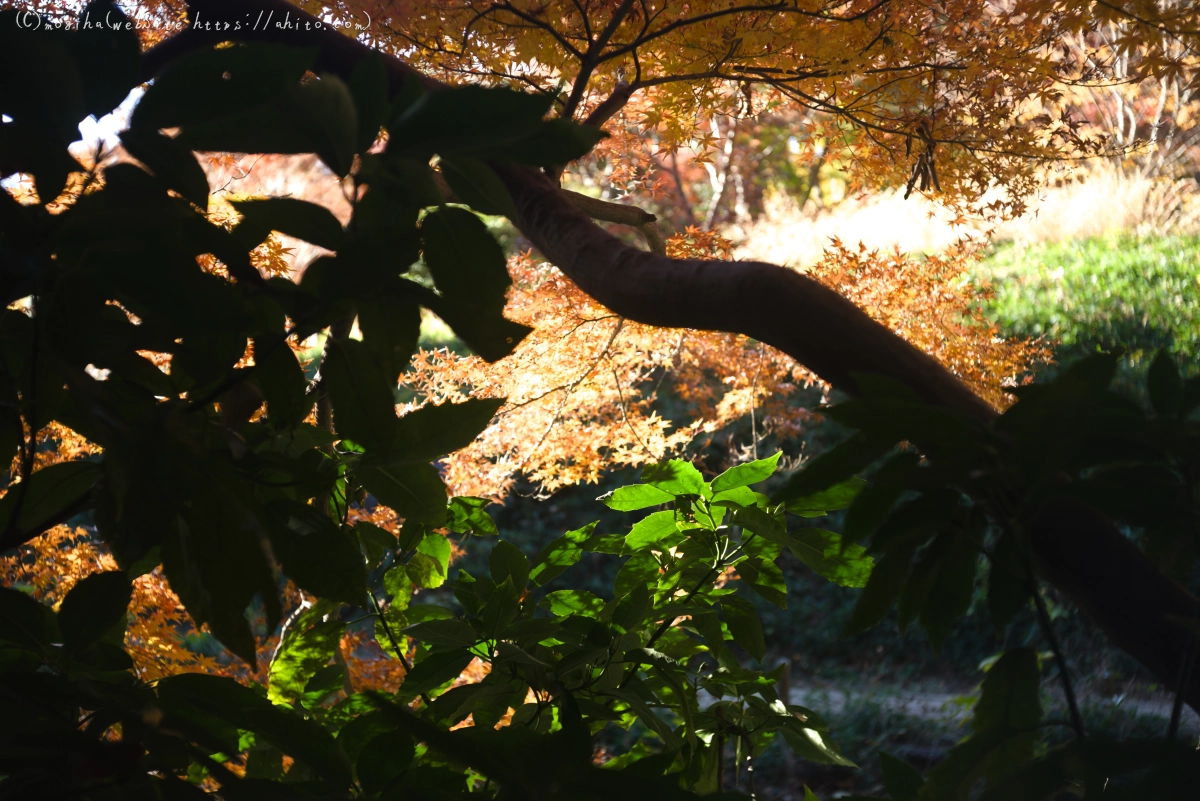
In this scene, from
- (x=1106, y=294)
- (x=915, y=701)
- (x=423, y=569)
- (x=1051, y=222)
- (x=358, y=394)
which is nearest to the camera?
(x=358, y=394)

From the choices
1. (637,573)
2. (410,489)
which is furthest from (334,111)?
(637,573)

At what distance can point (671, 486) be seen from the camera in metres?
0.75

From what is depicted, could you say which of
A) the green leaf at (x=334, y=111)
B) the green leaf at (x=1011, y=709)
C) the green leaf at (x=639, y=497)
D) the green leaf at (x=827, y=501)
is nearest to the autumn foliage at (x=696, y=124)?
the green leaf at (x=639, y=497)

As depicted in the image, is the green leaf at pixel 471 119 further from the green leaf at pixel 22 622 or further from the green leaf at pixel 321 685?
the green leaf at pixel 321 685

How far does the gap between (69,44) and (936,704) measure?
4.90 metres

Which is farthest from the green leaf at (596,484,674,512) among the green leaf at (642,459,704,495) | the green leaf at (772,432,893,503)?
the green leaf at (772,432,893,503)

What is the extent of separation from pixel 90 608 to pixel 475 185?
A: 0.37m

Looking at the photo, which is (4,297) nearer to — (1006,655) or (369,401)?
(369,401)

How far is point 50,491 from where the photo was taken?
20.7 inches

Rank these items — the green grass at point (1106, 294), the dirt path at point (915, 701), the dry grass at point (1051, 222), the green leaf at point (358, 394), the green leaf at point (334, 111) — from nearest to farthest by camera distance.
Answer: the green leaf at point (334, 111) → the green leaf at point (358, 394) → the dirt path at point (915, 701) → the green grass at point (1106, 294) → the dry grass at point (1051, 222)

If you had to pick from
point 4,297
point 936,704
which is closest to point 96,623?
point 4,297

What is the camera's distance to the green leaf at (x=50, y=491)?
1.70 ft

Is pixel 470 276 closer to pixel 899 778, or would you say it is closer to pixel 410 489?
pixel 410 489

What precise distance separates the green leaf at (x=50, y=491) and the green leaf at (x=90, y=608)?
0.05m
